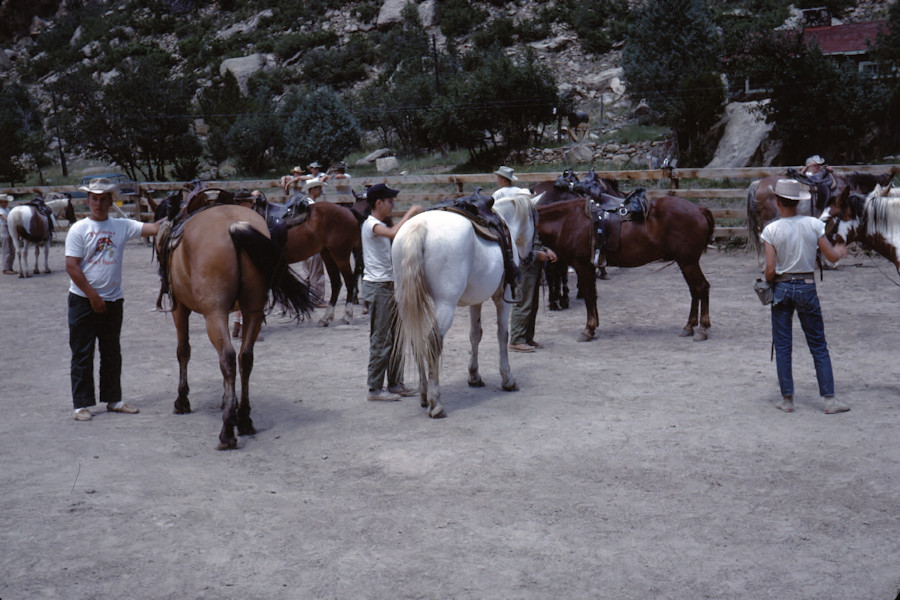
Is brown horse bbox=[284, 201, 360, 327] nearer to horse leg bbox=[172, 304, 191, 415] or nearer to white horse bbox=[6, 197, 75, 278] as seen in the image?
horse leg bbox=[172, 304, 191, 415]

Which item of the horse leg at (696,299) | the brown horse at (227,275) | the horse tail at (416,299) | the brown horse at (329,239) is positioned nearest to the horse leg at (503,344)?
the horse tail at (416,299)

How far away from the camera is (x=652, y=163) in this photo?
98.0 feet

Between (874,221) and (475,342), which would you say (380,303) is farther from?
(874,221)

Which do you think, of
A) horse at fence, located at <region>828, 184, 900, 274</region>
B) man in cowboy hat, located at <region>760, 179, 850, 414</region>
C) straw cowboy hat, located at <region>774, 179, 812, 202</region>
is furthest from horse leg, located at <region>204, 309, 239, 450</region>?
horse at fence, located at <region>828, 184, 900, 274</region>

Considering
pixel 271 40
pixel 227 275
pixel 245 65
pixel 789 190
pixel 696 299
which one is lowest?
pixel 696 299

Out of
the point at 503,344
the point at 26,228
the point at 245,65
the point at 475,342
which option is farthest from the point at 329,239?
the point at 245,65

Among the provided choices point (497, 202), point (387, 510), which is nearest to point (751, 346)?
point (497, 202)

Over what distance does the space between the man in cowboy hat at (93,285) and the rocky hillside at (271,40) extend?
25580 millimetres

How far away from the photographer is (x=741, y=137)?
87.6 ft

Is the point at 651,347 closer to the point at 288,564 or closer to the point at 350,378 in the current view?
the point at 350,378

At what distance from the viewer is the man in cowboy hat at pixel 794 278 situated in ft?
19.7

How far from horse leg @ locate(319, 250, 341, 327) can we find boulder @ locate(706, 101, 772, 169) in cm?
1822

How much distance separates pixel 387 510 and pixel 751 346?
521 centimetres

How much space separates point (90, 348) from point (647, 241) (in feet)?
19.4
